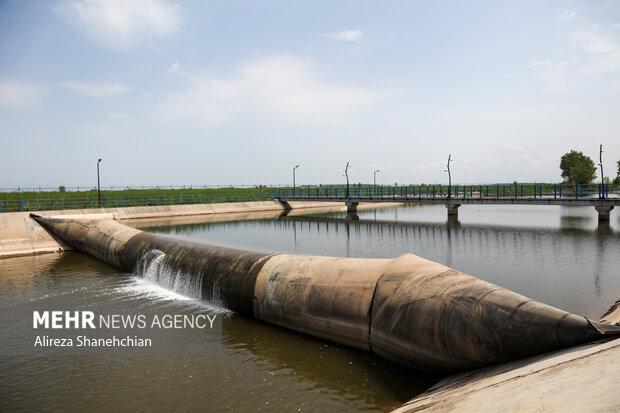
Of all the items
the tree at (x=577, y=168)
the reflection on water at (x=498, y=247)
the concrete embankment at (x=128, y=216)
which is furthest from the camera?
the tree at (x=577, y=168)

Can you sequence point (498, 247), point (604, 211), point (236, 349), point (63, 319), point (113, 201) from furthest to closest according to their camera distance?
point (113, 201), point (604, 211), point (498, 247), point (63, 319), point (236, 349)

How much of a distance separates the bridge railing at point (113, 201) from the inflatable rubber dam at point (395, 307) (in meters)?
32.2

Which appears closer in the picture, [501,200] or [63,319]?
[63,319]

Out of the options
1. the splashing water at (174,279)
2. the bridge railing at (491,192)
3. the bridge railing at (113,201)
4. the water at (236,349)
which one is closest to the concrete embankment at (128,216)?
the water at (236,349)

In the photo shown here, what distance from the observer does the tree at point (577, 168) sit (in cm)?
9425

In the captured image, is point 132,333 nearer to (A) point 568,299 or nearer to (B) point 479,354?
(B) point 479,354

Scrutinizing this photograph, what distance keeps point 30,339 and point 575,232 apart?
32629 millimetres

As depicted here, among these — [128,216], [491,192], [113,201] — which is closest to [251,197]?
[113,201]

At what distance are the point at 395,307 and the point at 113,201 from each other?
5166 cm

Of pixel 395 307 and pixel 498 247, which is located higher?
pixel 395 307

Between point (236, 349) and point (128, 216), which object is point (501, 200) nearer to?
point (236, 349)

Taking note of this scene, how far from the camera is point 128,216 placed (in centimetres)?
4338

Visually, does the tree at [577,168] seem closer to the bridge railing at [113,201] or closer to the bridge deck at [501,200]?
the bridge deck at [501,200]

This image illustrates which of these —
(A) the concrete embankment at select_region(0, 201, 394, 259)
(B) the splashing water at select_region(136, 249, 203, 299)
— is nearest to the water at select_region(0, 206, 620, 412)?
(B) the splashing water at select_region(136, 249, 203, 299)
